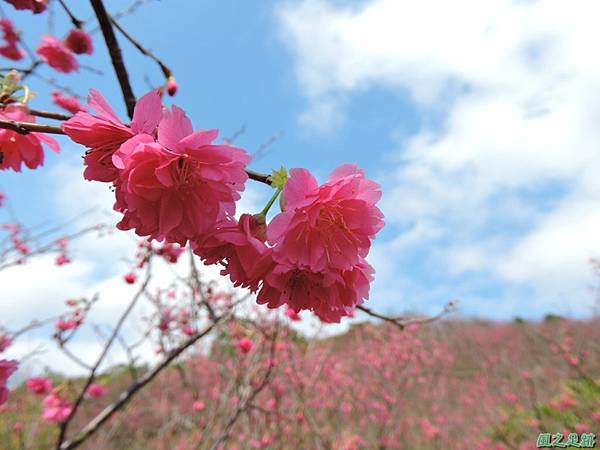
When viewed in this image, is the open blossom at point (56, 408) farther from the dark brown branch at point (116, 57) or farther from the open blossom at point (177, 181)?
the open blossom at point (177, 181)

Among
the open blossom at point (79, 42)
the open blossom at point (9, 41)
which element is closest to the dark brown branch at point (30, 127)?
the open blossom at point (79, 42)

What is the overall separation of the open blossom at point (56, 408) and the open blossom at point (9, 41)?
2503 millimetres

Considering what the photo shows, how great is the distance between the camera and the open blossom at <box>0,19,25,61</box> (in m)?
2.79

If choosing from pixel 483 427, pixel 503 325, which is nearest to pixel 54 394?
→ pixel 483 427

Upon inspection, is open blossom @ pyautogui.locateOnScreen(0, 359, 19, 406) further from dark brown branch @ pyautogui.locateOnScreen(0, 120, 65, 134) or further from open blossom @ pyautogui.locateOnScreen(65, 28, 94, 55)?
open blossom @ pyautogui.locateOnScreen(65, 28, 94, 55)

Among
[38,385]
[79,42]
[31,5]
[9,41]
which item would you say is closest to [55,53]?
[79,42]

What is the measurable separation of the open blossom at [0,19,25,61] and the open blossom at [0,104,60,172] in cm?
239

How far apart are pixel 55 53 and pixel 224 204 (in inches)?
93.4

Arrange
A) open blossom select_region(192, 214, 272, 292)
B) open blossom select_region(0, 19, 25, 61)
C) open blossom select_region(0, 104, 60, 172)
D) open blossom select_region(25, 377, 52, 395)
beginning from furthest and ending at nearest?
open blossom select_region(25, 377, 52, 395), open blossom select_region(0, 19, 25, 61), open blossom select_region(0, 104, 60, 172), open blossom select_region(192, 214, 272, 292)

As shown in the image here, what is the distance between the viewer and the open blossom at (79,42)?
7.94 ft

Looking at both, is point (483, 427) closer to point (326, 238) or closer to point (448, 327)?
point (448, 327)

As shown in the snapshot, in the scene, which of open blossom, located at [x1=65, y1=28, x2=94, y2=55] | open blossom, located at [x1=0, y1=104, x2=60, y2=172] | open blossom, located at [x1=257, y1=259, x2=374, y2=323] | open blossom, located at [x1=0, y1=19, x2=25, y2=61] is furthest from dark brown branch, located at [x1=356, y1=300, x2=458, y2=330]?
open blossom, located at [x1=0, y1=19, x2=25, y2=61]

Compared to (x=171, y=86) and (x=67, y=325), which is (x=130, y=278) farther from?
(x=171, y=86)

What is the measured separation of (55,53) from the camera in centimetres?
246
